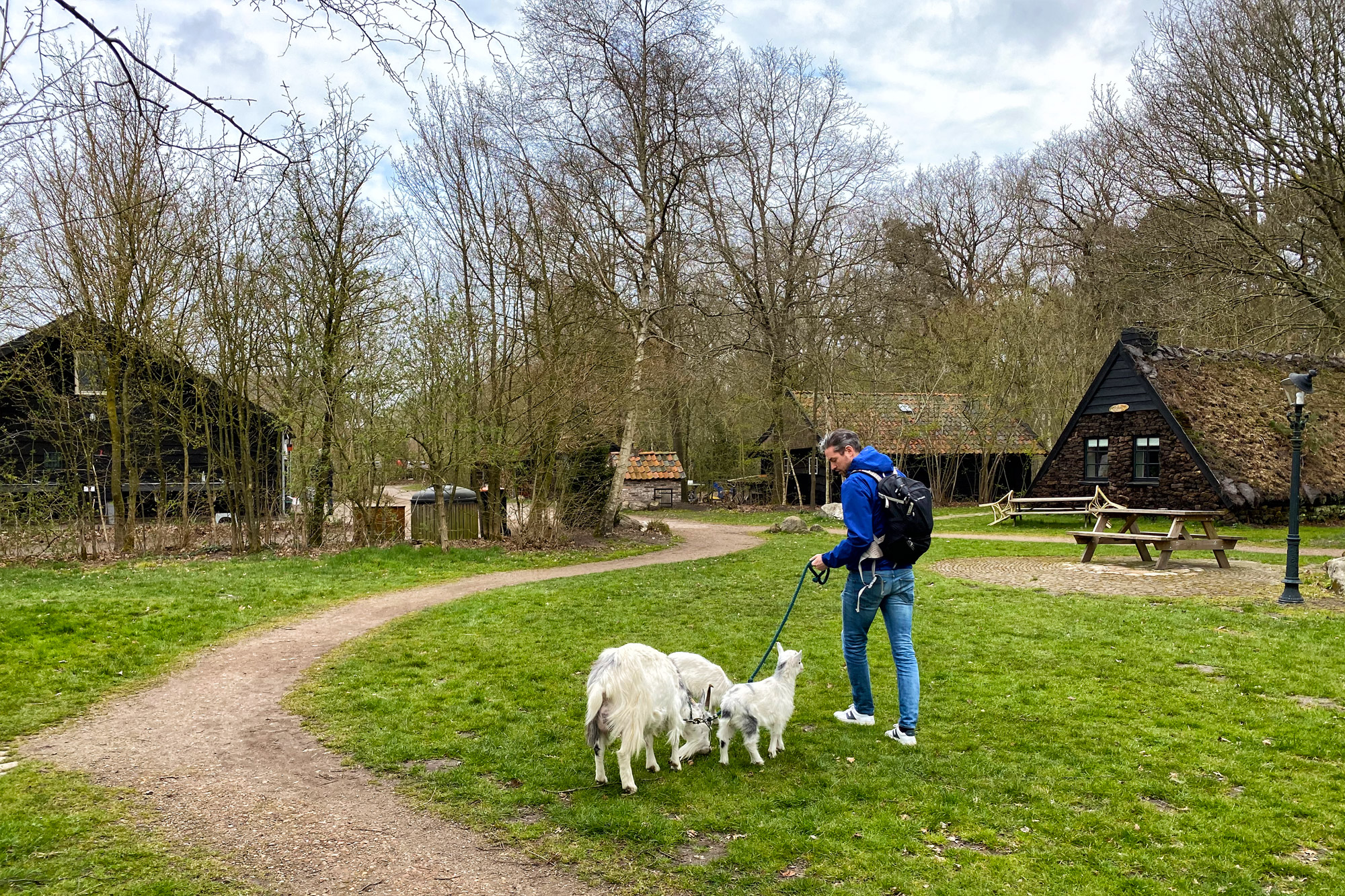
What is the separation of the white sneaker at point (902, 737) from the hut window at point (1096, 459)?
21057mm

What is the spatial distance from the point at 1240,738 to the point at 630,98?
20.7m

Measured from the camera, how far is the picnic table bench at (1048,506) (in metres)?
22.5

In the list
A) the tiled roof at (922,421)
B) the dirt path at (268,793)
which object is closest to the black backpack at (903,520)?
the dirt path at (268,793)

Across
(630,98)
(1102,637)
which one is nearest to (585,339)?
(630,98)

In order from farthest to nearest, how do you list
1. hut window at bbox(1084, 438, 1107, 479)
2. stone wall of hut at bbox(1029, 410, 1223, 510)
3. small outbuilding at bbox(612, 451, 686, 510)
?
small outbuilding at bbox(612, 451, 686, 510) < hut window at bbox(1084, 438, 1107, 479) < stone wall of hut at bbox(1029, 410, 1223, 510)

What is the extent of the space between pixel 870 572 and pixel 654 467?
3129 centimetres

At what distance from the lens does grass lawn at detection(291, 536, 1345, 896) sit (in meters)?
3.91

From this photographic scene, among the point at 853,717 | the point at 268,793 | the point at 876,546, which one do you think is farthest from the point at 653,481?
the point at 268,793

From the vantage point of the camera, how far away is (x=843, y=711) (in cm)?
598

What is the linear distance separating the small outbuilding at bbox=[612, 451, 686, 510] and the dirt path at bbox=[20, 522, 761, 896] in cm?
2776

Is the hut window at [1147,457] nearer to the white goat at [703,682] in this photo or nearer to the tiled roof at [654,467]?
the tiled roof at [654,467]

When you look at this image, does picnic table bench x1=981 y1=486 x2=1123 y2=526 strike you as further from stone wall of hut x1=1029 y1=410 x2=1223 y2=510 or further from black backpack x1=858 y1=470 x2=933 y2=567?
black backpack x1=858 y1=470 x2=933 y2=567

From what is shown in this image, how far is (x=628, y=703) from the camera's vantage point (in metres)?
4.71

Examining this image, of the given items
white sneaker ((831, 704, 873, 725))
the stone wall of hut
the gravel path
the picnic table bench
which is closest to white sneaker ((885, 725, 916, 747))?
white sneaker ((831, 704, 873, 725))
